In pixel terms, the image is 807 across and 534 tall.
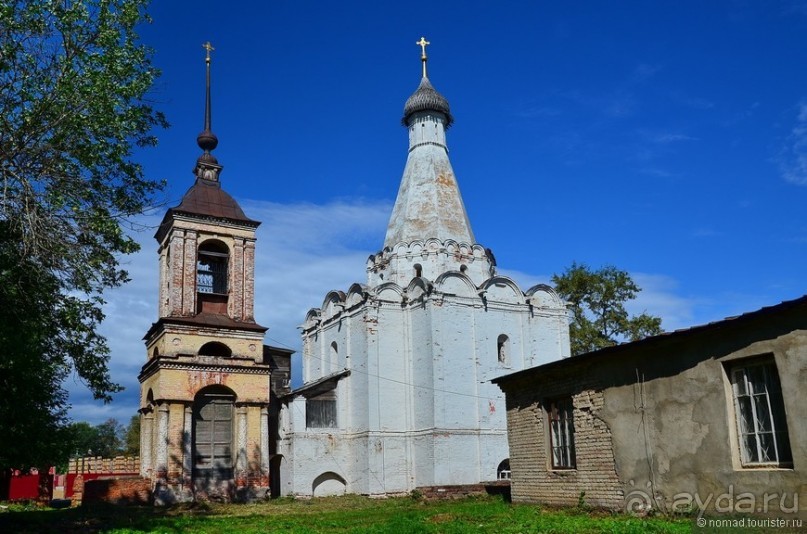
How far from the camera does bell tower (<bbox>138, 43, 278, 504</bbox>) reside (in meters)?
24.7

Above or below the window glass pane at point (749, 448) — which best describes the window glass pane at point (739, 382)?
above

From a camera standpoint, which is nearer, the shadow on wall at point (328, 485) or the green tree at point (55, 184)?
the green tree at point (55, 184)

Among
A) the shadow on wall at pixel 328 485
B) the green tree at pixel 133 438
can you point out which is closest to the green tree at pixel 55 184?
the shadow on wall at pixel 328 485

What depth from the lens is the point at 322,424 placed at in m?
29.2

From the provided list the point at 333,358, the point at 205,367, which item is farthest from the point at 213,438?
the point at 333,358

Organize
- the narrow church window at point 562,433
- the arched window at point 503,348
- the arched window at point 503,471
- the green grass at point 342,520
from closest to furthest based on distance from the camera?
the green grass at point 342,520, the narrow church window at point 562,433, the arched window at point 503,471, the arched window at point 503,348

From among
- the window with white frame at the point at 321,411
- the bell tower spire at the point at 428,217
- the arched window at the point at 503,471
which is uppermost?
the bell tower spire at the point at 428,217

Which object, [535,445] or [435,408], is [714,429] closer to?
[535,445]

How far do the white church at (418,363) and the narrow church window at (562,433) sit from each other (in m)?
11.8

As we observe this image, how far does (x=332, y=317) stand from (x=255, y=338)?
6144 millimetres

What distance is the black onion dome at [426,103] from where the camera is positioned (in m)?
34.7

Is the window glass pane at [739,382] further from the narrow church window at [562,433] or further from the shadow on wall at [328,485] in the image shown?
the shadow on wall at [328,485]

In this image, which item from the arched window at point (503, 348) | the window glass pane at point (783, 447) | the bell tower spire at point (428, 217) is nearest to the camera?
the window glass pane at point (783, 447)

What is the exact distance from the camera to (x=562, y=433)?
615 inches
